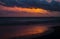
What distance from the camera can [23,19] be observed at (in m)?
1.21

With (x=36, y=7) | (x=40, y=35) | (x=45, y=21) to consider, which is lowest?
(x=40, y=35)

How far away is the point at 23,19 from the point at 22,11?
7 centimetres

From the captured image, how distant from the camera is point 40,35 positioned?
1.27 meters

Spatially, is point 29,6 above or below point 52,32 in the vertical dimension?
above

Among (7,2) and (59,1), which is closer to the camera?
(7,2)

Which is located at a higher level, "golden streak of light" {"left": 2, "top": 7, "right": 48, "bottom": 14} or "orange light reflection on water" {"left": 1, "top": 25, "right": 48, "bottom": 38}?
"golden streak of light" {"left": 2, "top": 7, "right": 48, "bottom": 14}

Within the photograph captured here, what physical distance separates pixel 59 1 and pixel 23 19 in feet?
1.31

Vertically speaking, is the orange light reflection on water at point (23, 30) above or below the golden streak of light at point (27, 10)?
below

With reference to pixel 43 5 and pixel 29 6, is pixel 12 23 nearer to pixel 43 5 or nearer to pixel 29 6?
pixel 29 6

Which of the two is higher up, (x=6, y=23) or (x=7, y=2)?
(x=7, y=2)

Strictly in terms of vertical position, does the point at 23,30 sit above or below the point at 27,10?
below

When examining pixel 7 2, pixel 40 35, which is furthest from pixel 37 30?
pixel 7 2

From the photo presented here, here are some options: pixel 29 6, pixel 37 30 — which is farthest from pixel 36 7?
pixel 37 30

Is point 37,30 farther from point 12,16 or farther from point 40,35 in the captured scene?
point 12,16
